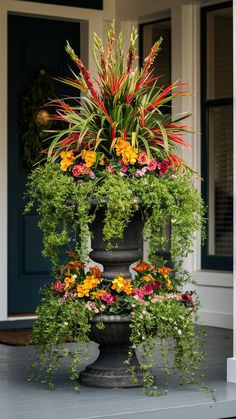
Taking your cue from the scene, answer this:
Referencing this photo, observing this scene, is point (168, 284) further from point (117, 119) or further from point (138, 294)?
point (117, 119)

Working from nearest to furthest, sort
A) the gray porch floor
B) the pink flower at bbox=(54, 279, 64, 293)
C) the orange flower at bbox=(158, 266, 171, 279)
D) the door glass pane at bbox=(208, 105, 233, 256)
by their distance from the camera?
1. the gray porch floor
2. the pink flower at bbox=(54, 279, 64, 293)
3. the orange flower at bbox=(158, 266, 171, 279)
4. the door glass pane at bbox=(208, 105, 233, 256)

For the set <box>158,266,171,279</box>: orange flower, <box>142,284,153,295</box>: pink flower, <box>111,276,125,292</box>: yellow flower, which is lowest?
<box>142,284,153,295</box>: pink flower

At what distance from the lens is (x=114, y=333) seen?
5438 mm

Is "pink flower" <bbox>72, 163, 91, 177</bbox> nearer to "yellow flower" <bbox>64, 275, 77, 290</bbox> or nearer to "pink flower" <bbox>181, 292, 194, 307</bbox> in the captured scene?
"yellow flower" <bbox>64, 275, 77, 290</bbox>

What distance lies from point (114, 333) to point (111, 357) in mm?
189

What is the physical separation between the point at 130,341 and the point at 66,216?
29.5 inches

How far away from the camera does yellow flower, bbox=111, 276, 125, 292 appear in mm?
5398

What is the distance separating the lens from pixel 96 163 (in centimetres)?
542

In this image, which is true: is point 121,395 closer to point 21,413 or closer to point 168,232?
point 21,413

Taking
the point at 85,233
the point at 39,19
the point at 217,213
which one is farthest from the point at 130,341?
the point at 39,19

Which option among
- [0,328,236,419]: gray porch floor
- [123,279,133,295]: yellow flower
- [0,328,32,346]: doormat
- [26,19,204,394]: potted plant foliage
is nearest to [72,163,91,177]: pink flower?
[26,19,204,394]: potted plant foliage

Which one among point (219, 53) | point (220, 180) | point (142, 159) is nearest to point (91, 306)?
point (142, 159)

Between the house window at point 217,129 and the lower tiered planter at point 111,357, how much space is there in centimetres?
297

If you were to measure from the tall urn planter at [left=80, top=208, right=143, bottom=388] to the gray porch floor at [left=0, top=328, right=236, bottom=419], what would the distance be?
7cm
